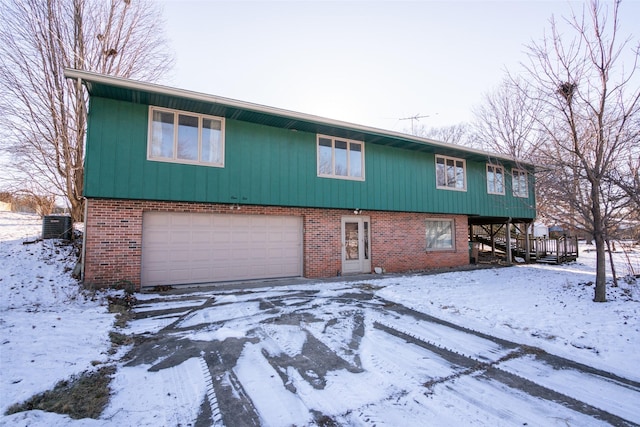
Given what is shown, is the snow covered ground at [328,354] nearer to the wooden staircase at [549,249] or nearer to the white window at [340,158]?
the white window at [340,158]

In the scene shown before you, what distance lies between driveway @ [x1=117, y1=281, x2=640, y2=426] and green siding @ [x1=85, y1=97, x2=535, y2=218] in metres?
3.58

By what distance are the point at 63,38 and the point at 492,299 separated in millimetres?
16829

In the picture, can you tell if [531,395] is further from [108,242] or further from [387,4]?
[387,4]

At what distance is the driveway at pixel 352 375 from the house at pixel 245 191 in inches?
118

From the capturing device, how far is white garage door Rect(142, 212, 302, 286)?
8008mm

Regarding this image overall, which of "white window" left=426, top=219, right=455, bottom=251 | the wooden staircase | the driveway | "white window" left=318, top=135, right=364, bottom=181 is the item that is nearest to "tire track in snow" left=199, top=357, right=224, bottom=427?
the driveway

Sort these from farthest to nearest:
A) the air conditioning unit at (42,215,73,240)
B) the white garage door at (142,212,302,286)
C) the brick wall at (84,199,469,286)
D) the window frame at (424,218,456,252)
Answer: the window frame at (424,218,456,252)
the air conditioning unit at (42,215,73,240)
the white garage door at (142,212,302,286)
the brick wall at (84,199,469,286)

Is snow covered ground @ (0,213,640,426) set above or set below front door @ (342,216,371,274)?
below

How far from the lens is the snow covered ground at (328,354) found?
2607 millimetres

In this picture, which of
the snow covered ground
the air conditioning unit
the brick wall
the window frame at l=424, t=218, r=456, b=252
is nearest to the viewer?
the snow covered ground

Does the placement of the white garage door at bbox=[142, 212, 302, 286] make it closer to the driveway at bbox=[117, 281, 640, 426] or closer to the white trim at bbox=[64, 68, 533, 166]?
the driveway at bbox=[117, 281, 640, 426]

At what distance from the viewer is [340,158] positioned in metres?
10.5

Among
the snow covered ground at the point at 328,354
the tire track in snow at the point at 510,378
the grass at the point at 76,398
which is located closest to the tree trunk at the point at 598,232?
the snow covered ground at the point at 328,354

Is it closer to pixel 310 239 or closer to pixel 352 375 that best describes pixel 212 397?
pixel 352 375
